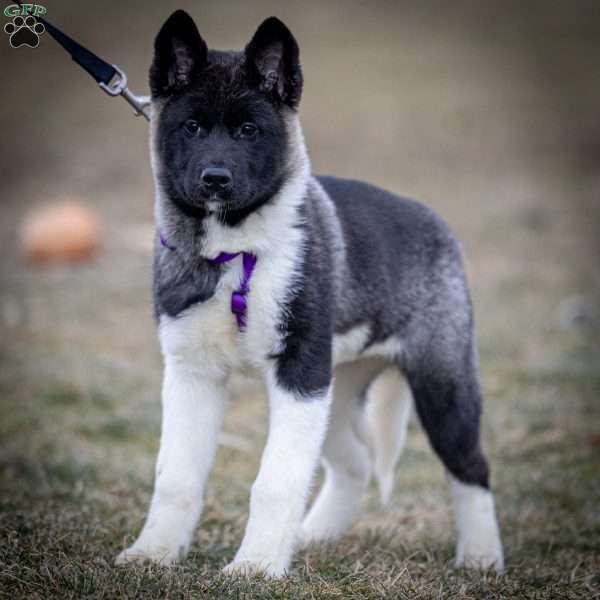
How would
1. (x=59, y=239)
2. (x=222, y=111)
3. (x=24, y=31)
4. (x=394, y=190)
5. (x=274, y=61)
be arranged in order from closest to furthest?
(x=222, y=111)
(x=274, y=61)
(x=24, y=31)
(x=59, y=239)
(x=394, y=190)

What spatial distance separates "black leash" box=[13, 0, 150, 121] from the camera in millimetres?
4148

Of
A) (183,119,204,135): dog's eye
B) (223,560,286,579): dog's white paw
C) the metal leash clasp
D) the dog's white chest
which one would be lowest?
(223,560,286,579): dog's white paw

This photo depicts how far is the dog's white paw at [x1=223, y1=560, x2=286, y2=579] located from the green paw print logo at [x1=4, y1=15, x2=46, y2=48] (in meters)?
2.44

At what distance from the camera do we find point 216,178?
346 centimetres

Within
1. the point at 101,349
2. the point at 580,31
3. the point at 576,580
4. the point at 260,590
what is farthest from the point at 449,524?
the point at 580,31

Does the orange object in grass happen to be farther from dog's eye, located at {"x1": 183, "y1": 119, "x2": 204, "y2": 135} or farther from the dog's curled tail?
dog's eye, located at {"x1": 183, "y1": 119, "x2": 204, "y2": 135}

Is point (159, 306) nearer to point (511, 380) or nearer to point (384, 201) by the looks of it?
point (384, 201)

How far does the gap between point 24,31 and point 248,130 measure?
1.23 m

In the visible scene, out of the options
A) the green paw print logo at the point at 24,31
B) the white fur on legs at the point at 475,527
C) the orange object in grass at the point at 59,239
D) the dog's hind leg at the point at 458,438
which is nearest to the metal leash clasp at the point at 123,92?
the green paw print logo at the point at 24,31

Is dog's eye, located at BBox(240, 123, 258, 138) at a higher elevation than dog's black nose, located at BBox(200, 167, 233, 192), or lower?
higher

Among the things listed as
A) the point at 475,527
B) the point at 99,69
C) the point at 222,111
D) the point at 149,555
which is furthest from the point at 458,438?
the point at 99,69

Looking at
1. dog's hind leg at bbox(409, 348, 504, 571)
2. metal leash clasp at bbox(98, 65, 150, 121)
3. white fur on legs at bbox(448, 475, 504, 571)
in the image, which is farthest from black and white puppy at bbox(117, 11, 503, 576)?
white fur on legs at bbox(448, 475, 504, 571)

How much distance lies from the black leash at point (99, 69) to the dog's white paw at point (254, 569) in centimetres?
203

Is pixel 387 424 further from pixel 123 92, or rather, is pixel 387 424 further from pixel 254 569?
pixel 123 92
